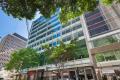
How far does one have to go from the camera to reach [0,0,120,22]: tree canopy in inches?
253

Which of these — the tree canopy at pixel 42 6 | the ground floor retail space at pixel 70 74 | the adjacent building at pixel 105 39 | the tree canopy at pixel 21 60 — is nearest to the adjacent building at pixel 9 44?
the tree canopy at pixel 21 60

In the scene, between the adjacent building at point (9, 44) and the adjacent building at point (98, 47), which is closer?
the adjacent building at point (98, 47)

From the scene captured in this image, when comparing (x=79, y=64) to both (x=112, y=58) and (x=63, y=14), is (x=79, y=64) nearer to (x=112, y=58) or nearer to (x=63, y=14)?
(x=112, y=58)

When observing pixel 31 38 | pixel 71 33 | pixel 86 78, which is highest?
pixel 31 38

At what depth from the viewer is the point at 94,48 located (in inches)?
1044

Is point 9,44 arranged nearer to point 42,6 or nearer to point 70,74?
point 70,74

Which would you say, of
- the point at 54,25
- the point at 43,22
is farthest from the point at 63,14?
the point at 43,22

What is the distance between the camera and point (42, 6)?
670 centimetres

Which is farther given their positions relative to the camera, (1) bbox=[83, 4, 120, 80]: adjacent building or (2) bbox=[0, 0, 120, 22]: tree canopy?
(1) bbox=[83, 4, 120, 80]: adjacent building

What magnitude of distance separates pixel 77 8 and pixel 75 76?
26126 mm

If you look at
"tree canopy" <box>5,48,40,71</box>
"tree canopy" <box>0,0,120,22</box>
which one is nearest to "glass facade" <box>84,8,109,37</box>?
"tree canopy" <box>0,0,120,22</box>

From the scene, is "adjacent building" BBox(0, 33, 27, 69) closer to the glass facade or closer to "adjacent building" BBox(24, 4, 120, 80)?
"adjacent building" BBox(24, 4, 120, 80)

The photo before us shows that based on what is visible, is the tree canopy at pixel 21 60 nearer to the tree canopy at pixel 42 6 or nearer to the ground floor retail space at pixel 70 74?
the ground floor retail space at pixel 70 74

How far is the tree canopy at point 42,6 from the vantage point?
21.1ft
